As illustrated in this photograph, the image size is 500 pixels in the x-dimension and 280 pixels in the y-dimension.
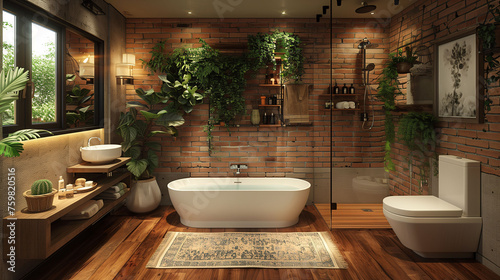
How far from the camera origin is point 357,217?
154 inches

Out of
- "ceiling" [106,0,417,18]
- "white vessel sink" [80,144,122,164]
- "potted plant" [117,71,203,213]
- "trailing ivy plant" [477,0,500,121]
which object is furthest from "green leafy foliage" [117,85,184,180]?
"trailing ivy plant" [477,0,500,121]

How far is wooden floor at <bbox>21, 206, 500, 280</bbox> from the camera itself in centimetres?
280

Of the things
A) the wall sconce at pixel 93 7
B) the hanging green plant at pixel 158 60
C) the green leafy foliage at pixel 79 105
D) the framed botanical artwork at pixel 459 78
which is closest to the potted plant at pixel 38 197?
the green leafy foliage at pixel 79 105

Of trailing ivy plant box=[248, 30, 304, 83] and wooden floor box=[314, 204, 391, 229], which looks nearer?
wooden floor box=[314, 204, 391, 229]

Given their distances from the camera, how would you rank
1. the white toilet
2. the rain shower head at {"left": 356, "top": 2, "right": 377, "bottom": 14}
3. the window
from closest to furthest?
the window, the white toilet, the rain shower head at {"left": 356, "top": 2, "right": 377, "bottom": 14}

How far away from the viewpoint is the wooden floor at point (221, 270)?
2805 mm

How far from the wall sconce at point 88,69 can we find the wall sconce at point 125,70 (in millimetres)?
423

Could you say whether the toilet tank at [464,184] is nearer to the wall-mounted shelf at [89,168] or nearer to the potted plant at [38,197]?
the wall-mounted shelf at [89,168]

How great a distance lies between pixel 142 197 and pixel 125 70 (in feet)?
5.74

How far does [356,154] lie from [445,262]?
134cm

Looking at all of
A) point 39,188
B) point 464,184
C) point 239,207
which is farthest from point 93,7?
point 464,184

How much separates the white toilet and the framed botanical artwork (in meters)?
0.48

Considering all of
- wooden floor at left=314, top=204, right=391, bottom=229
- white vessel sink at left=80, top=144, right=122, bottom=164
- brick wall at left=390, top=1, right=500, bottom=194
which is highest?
brick wall at left=390, top=1, right=500, bottom=194

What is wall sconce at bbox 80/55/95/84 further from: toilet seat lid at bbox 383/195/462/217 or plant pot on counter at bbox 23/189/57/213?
toilet seat lid at bbox 383/195/462/217
